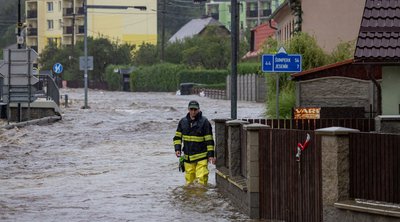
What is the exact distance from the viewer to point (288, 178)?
1262 cm

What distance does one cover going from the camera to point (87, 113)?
161 ft

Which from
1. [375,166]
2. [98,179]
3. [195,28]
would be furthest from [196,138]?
[195,28]

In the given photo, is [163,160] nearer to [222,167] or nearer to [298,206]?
[222,167]

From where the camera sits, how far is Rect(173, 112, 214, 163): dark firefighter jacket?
17250mm

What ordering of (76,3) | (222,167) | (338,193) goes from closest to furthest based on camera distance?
1. (338,193)
2. (222,167)
3. (76,3)

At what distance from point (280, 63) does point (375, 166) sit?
11190 millimetres

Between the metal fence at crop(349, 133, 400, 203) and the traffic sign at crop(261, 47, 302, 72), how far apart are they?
34.9 ft

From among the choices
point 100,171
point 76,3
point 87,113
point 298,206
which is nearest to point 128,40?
point 76,3

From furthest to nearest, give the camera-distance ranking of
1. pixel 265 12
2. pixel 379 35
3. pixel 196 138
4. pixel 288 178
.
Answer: pixel 265 12 → pixel 196 138 → pixel 379 35 → pixel 288 178

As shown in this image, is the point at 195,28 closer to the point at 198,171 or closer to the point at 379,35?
the point at 198,171

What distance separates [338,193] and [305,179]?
3.63 ft

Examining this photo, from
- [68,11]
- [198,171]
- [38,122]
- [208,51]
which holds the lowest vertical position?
[198,171]

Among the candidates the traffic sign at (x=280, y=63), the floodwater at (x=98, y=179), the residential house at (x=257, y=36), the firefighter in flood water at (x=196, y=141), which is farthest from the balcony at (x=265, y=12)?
the firefighter in flood water at (x=196, y=141)

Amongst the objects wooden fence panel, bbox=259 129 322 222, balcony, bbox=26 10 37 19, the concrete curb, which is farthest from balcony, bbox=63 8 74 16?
wooden fence panel, bbox=259 129 322 222
